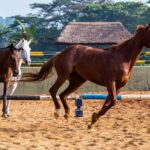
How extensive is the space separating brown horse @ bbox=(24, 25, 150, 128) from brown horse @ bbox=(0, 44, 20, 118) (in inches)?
38.6

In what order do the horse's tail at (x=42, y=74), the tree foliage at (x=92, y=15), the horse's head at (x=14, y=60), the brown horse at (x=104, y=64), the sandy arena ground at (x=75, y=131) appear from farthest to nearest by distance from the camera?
the tree foliage at (x=92, y=15) < the horse's head at (x=14, y=60) < the horse's tail at (x=42, y=74) < the brown horse at (x=104, y=64) < the sandy arena ground at (x=75, y=131)

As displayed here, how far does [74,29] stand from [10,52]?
85.3ft

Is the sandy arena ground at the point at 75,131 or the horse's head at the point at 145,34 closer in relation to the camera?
the sandy arena ground at the point at 75,131

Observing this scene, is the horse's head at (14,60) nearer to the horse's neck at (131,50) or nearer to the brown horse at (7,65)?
the brown horse at (7,65)

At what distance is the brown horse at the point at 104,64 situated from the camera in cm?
764

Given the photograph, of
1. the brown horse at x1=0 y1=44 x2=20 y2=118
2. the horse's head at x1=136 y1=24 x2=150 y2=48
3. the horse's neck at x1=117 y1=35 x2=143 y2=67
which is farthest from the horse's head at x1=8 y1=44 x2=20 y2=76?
the horse's head at x1=136 y1=24 x2=150 y2=48

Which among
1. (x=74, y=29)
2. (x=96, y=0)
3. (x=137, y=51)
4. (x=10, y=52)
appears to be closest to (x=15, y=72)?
(x=10, y=52)

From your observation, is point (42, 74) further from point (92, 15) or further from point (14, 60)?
point (92, 15)

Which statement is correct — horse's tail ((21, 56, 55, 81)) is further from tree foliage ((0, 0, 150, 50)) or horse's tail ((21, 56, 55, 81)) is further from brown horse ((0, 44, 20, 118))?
tree foliage ((0, 0, 150, 50))

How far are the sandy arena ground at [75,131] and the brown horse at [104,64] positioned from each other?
1.32 ft

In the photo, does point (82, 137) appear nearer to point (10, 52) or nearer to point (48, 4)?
point (10, 52)

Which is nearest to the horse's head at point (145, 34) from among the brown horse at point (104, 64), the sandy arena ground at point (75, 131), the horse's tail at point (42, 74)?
the brown horse at point (104, 64)

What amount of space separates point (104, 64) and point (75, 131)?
125 centimetres

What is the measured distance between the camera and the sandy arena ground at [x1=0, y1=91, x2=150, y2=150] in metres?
6.21
